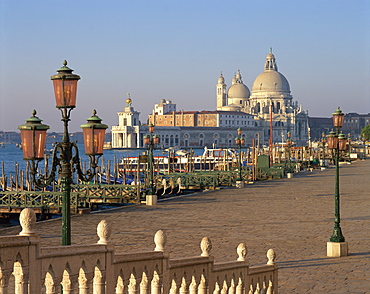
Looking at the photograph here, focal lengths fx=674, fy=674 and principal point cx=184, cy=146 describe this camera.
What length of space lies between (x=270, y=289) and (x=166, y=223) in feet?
33.6

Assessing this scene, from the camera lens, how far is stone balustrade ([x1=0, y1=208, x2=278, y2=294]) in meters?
4.85

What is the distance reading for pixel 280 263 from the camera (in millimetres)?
11945

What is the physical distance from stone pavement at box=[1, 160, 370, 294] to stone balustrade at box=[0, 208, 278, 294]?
352 cm

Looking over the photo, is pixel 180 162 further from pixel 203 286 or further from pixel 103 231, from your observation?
pixel 103 231

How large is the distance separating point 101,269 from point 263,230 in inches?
451

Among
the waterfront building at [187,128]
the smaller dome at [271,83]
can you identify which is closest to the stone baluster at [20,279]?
the waterfront building at [187,128]

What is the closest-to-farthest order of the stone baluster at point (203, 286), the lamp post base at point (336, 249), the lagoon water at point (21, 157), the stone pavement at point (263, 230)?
the stone baluster at point (203, 286), the stone pavement at point (263, 230), the lamp post base at point (336, 249), the lagoon water at point (21, 157)

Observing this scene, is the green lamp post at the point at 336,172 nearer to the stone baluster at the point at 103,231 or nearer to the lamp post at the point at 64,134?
the lamp post at the point at 64,134

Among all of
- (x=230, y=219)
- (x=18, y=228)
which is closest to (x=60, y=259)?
(x=18, y=228)

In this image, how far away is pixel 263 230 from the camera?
54.0 feet

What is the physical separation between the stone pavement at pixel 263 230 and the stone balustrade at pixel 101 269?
3.52 m

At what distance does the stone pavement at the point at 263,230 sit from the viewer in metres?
11.1

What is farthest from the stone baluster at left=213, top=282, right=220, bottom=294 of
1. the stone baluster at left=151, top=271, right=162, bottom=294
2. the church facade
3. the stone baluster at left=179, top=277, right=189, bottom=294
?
the church facade

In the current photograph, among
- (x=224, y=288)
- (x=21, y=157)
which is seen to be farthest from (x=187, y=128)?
(x=224, y=288)
